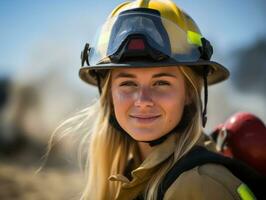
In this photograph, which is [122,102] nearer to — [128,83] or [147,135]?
[128,83]

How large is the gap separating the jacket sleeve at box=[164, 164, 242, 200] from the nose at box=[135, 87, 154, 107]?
490 millimetres

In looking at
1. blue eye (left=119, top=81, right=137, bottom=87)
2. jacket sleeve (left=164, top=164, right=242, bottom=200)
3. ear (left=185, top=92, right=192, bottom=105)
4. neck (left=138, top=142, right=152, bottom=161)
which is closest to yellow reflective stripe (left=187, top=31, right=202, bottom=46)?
ear (left=185, top=92, right=192, bottom=105)

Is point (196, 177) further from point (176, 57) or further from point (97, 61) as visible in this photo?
point (97, 61)

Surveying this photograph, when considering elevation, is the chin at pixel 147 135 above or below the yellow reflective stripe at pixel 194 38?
→ below

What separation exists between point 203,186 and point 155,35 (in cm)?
91

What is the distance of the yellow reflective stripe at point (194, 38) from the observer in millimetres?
2662

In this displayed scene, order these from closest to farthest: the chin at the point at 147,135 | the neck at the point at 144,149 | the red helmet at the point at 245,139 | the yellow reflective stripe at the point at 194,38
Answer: the chin at the point at 147,135, the yellow reflective stripe at the point at 194,38, the neck at the point at 144,149, the red helmet at the point at 245,139

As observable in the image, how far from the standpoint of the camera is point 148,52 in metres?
2.47

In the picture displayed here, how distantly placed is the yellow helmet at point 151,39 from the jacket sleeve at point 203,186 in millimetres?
627

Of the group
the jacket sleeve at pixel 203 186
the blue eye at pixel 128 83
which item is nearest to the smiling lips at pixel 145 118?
the blue eye at pixel 128 83

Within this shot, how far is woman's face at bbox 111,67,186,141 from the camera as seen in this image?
2484mm

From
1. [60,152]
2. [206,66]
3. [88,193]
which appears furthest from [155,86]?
[60,152]

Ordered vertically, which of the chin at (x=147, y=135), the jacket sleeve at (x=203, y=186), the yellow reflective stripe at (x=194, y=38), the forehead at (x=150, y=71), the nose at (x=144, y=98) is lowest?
the jacket sleeve at (x=203, y=186)

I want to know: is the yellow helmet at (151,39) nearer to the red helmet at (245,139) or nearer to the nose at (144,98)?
the nose at (144,98)
